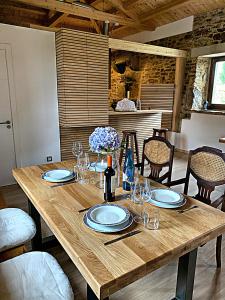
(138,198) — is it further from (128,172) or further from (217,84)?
(217,84)

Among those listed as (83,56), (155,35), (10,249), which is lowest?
(10,249)

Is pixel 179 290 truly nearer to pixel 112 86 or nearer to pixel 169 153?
pixel 169 153

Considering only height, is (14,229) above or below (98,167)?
below

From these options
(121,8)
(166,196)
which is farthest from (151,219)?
(121,8)

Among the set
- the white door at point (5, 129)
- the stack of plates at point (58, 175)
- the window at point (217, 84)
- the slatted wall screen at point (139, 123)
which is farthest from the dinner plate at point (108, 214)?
the window at point (217, 84)

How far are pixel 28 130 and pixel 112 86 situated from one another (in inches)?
205

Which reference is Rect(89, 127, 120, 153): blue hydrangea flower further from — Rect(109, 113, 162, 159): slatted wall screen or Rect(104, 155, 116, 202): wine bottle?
Rect(109, 113, 162, 159): slatted wall screen

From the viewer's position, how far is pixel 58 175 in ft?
5.90

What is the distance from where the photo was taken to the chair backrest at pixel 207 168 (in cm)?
195

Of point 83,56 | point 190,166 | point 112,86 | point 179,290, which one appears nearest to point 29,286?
point 179,290

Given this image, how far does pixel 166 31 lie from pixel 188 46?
91cm

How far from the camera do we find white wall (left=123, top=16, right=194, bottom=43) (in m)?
5.52

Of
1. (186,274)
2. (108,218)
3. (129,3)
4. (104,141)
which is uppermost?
(129,3)

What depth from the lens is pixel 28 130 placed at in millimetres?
3682
